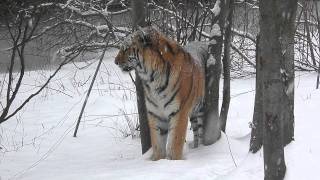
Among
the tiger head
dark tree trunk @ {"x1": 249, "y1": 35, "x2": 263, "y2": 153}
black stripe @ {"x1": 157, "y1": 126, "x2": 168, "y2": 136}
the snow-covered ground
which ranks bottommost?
the snow-covered ground

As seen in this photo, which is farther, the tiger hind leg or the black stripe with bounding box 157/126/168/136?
the tiger hind leg

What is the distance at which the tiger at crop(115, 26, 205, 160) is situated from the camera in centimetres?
514

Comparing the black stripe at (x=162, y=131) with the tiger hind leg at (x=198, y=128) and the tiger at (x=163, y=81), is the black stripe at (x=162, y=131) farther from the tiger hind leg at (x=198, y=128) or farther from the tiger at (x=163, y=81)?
the tiger hind leg at (x=198, y=128)

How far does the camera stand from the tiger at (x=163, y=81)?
5.14 m

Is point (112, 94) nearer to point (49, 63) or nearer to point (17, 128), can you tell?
point (17, 128)

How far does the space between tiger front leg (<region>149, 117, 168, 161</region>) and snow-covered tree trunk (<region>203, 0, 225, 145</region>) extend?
60cm

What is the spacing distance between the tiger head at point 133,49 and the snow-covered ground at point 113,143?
3.23 ft

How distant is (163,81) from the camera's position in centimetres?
520

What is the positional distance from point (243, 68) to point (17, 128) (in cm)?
543

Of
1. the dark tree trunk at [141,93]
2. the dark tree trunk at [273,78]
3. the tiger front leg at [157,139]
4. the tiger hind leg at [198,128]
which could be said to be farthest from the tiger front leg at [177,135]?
the dark tree trunk at [273,78]

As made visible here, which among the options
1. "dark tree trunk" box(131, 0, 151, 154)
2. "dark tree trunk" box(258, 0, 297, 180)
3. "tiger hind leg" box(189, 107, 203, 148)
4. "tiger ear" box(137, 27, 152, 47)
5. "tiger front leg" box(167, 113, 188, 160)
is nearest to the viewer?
"dark tree trunk" box(258, 0, 297, 180)

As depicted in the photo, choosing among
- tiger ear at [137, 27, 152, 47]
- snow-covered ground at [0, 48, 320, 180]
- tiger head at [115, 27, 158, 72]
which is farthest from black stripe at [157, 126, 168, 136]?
tiger ear at [137, 27, 152, 47]

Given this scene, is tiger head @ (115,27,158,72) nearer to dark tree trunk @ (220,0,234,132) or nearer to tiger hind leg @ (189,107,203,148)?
tiger hind leg @ (189,107,203,148)

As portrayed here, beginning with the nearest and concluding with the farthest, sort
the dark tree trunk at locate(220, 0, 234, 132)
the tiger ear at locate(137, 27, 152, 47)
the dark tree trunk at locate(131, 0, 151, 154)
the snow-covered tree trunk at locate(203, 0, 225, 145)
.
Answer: the tiger ear at locate(137, 27, 152, 47) < the dark tree trunk at locate(131, 0, 151, 154) < the snow-covered tree trunk at locate(203, 0, 225, 145) < the dark tree trunk at locate(220, 0, 234, 132)
